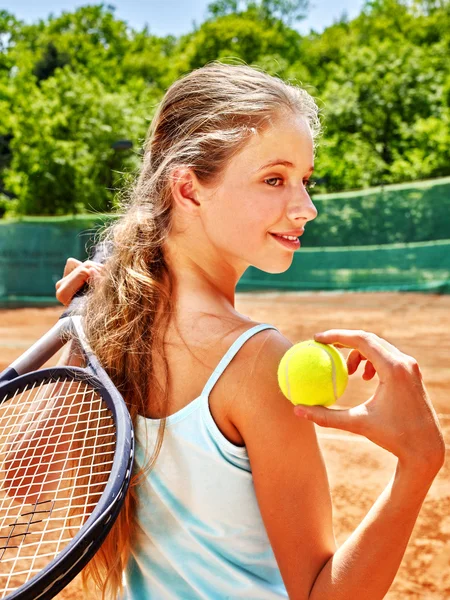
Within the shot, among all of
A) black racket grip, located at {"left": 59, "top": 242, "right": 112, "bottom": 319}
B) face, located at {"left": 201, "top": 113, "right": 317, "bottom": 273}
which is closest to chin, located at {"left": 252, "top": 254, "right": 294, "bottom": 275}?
face, located at {"left": 201, "top": 113, "right": 317, "bottom": 273}

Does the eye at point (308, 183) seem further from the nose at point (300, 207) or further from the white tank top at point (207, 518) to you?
the white tank top at point (207, 518)

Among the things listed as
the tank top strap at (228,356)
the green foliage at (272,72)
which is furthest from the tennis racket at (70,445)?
the green foliage at (272,72)

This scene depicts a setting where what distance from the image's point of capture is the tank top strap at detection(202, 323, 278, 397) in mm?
994

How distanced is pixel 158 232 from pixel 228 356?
37cm

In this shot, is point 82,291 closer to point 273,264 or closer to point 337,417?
point 273,264

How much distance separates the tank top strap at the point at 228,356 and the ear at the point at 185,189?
0.98 feet

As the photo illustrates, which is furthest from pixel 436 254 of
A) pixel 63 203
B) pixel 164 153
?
pixel 164 153

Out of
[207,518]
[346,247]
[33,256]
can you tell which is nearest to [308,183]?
[207,518]

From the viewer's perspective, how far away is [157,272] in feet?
4.02

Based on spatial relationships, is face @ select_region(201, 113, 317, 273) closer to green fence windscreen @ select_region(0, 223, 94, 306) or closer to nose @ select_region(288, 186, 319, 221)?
nose @ select_region(288, 186, 319, 221)

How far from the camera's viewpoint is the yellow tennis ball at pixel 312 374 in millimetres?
964

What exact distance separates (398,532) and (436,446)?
0.14 m

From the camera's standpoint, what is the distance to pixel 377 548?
91 centimetres

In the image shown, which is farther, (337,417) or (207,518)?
(207,518)
